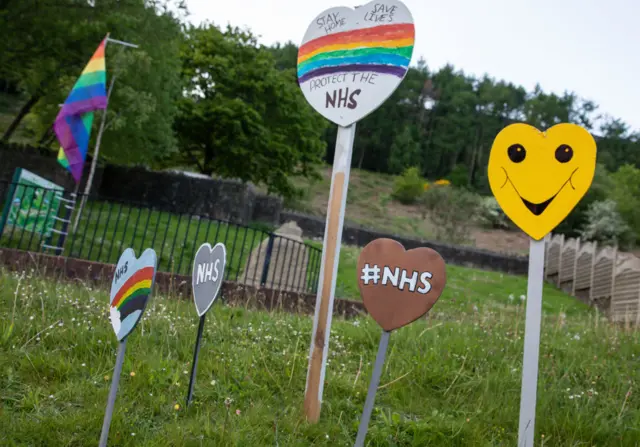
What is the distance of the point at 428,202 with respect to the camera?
30016 millimetres

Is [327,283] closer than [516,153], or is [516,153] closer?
[516,153]

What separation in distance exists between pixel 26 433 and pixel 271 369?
1.49m

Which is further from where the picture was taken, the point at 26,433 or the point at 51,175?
the point at 51,175

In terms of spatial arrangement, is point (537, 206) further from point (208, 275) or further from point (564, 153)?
point (208, 275)

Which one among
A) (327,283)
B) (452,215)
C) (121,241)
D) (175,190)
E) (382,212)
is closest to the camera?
(327,283)

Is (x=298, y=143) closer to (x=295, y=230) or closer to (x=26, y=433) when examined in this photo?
(x=295, y=230)

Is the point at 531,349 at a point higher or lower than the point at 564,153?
lower

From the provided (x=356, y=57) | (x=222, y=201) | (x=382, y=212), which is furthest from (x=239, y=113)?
(x=356, y=57)

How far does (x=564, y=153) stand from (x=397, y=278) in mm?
1144

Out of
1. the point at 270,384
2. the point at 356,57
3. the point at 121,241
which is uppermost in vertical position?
the point at 356,57

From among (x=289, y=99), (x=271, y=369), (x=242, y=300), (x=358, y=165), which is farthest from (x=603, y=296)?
(x=358, y=165)

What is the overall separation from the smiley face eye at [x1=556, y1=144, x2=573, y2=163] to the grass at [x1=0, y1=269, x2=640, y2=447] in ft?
4.82

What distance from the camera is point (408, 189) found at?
1864 inches

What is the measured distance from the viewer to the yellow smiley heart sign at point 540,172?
2.74m
